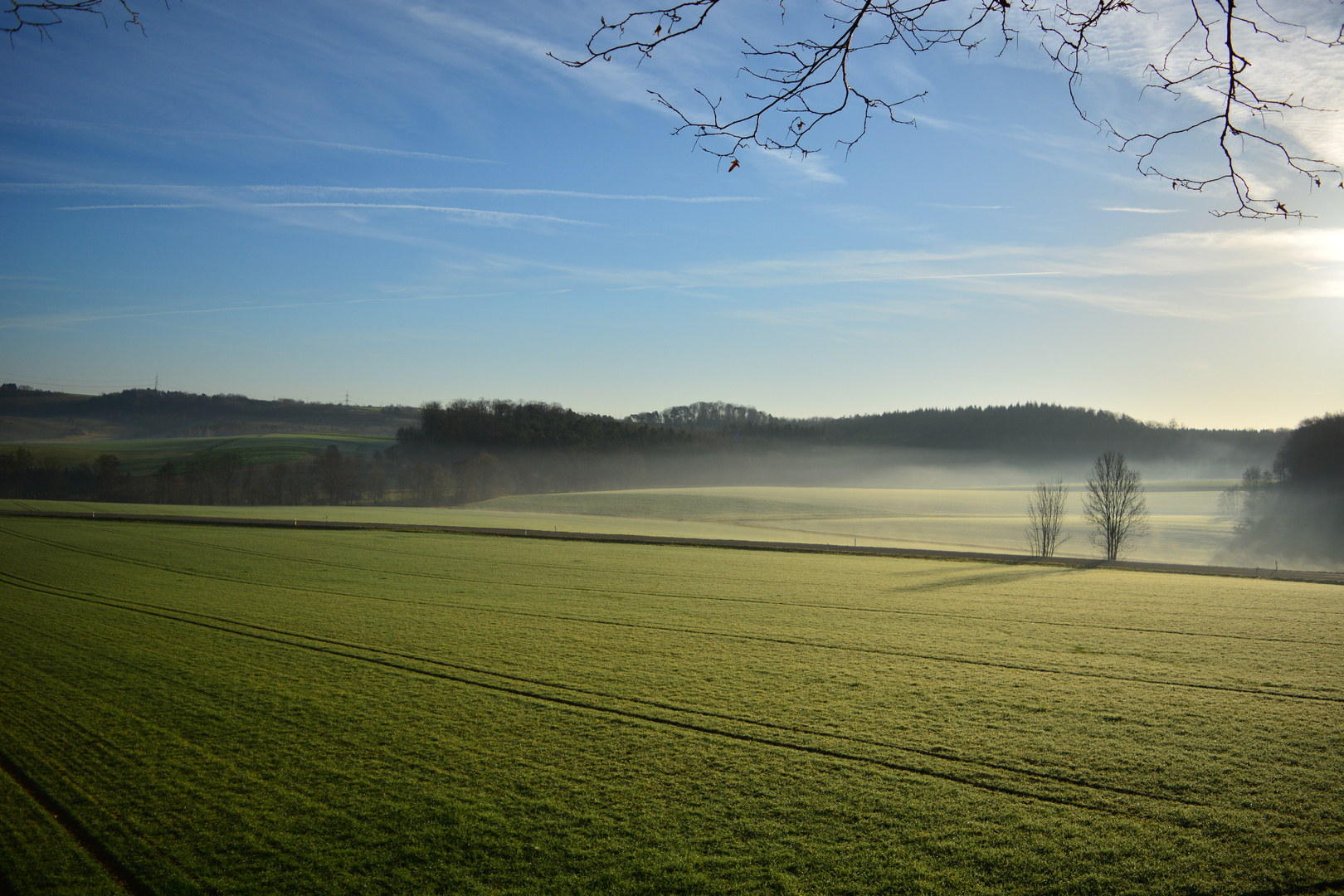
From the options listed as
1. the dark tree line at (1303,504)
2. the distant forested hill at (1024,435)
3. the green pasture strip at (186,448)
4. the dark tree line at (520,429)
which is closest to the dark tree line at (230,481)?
the green pasture strip at (186,448)

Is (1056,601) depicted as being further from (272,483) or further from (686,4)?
(272,483)

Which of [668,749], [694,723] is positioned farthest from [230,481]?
[668,749]

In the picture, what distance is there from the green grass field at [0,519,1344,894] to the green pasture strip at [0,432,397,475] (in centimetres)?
9319

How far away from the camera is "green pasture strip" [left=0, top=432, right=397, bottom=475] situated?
300 ft

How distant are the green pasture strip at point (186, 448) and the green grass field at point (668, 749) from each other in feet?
306

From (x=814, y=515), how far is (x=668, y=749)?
191 ft

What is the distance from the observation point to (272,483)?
276 feet

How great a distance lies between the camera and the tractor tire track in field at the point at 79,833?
5.20 m

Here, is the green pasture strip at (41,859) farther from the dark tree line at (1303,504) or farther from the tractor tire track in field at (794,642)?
the dark tree line at (1303,504)

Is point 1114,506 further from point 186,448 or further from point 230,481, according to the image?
point 186,448

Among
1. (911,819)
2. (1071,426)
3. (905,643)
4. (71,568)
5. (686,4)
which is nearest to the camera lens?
(686,4)

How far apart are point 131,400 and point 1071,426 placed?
624ft

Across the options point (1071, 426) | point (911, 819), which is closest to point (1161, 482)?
point (1071, 426)

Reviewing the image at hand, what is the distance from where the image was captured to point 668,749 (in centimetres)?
752
